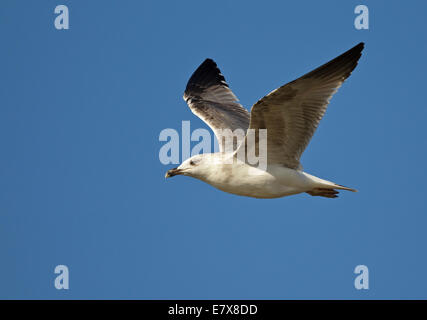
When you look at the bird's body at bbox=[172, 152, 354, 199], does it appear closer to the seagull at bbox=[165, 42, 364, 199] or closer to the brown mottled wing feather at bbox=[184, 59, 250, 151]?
the seagull at bbox=[165, 42, 364, 199]

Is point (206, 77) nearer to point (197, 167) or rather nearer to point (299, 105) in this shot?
point (197, 167)

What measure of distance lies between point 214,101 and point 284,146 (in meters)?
3.54

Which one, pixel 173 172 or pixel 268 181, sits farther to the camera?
pixel 173 172

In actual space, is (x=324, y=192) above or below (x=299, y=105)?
below

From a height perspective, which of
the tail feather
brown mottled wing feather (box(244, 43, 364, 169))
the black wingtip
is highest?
the black wingtip

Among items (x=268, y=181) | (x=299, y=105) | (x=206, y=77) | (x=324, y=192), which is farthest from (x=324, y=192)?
(x=206, y=77)

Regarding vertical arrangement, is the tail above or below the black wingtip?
below

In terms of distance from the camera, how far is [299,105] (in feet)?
28.3

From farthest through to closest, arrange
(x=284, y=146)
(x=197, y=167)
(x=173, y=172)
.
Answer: (x=173, y=172), (x=197, y=167), (x=284, y=146)

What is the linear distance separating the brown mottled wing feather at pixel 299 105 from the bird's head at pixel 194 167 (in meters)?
0.94

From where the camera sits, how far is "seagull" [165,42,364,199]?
27.9ft

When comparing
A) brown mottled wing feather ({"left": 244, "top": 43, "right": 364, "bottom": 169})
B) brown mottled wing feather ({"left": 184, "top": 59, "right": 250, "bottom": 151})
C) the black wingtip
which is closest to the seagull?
brown mottled wing feather ({"left": 244, "top": 43, "right": 364, "bottom": 169})

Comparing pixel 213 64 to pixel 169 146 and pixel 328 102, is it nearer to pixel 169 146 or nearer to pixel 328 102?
pixel 169 146

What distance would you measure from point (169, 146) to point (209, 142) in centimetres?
68
